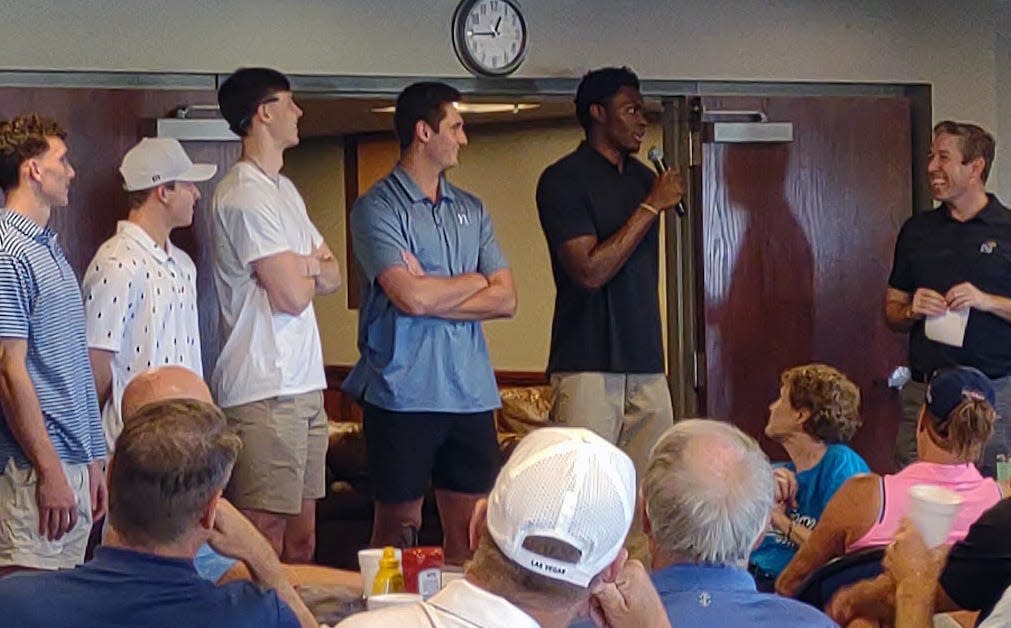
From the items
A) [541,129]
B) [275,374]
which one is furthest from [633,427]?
[541,129]

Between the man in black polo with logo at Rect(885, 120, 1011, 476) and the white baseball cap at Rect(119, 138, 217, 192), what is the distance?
2510 mm

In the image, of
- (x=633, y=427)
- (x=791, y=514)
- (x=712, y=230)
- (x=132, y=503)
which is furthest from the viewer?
(x=712, y=230)

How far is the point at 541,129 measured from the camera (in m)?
8.41

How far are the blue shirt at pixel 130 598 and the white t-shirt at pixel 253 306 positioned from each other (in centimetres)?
205

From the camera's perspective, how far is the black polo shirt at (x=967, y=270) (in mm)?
5242

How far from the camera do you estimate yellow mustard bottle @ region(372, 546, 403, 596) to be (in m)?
2.87

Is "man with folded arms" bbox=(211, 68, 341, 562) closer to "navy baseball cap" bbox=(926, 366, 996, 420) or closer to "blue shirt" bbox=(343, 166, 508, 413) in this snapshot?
"blue shirt" bbox=(343, 166, 508, 413)

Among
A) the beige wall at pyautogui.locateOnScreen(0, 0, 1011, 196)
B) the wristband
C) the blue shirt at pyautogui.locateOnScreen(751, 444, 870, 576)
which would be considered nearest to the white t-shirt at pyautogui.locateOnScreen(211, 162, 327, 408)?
the beige wall at pyautogui.locateOnScreen(0, 0, 1011, 196)

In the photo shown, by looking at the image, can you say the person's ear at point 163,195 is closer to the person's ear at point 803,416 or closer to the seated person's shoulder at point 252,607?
the person's ear at point 803,416

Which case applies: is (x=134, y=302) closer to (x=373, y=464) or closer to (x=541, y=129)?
(x=373, y=464)

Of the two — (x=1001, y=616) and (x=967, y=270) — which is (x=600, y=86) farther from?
(x=1001, y=616)

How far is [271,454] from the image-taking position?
4301 mm

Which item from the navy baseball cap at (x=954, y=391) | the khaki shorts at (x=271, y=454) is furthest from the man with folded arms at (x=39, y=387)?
the navy baseball cap at (x=954, y=391)

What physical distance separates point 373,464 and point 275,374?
0.43 m
